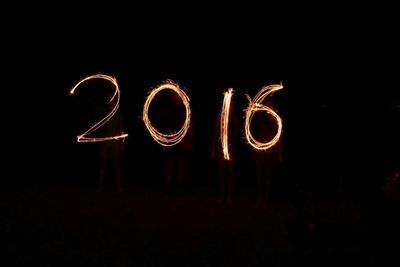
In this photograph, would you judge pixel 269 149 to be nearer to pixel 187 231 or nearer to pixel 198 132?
pixel 187 231

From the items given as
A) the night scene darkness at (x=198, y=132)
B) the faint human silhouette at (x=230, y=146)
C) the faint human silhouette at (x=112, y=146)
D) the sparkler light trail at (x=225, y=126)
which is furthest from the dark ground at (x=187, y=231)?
the sparkler light trail at (x=225, y=126)

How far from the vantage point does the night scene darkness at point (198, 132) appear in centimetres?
707

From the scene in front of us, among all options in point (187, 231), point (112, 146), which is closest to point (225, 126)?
point (112, 146)

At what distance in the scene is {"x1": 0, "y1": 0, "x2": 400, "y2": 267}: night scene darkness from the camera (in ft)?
23.2

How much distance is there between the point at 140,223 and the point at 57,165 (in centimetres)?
564


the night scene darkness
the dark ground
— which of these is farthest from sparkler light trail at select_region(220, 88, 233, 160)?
the dark ground

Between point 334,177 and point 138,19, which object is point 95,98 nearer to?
point 138,19

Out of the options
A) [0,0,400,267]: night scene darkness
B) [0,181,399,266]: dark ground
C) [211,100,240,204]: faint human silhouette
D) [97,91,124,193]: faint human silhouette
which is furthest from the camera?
[97,91,124,193]: faint human silhouette

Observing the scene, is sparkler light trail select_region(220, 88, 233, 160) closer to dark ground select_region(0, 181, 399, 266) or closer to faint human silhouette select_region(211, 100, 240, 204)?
faint human silhouette select_region(211, 100, 240, 204)

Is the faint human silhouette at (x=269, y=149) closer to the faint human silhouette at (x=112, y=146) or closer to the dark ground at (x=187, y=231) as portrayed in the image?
the dark ground at (x=187, y=231)

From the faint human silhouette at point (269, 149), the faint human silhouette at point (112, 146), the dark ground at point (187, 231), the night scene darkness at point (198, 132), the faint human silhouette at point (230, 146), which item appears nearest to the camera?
the dark ground at point (187, 231)

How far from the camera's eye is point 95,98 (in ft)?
42.1

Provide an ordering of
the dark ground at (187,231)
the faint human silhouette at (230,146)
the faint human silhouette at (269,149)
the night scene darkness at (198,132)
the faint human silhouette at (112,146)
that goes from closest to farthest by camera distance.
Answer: the dark ground at (187,231), the night scene darkness at (198,132), the faint human silhouette at (269,149), the faint human silhouette at (230,146), the faint human silhouette at (112,146)

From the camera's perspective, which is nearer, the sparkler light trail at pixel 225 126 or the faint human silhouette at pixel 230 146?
the sparkler light trail at pixel 225 126
